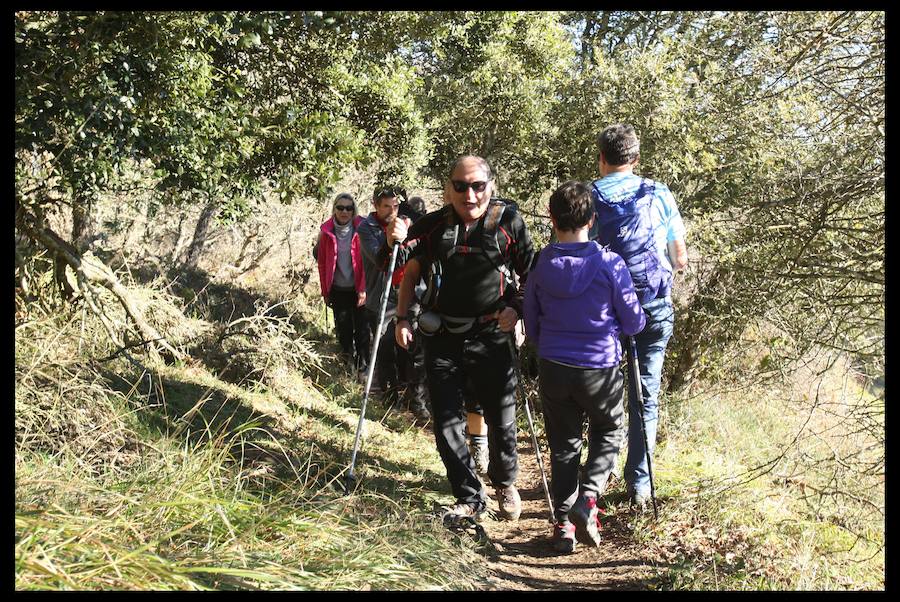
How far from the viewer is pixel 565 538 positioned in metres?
4.72

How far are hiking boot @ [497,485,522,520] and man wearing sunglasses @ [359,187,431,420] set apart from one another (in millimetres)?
2664

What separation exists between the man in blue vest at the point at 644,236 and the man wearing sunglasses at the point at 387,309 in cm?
296

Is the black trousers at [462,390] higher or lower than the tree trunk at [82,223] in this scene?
lower

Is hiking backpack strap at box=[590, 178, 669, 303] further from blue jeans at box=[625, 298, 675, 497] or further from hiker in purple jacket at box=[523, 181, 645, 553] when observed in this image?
hiker in purple jacket at box=[523, 181, 645, 553]

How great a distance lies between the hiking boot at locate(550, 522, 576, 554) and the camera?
471cm

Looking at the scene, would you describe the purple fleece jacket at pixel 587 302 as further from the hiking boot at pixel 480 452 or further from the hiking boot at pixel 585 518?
the hiking boot at pixel 480 452

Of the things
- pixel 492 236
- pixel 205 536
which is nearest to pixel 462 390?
pixel 492 236

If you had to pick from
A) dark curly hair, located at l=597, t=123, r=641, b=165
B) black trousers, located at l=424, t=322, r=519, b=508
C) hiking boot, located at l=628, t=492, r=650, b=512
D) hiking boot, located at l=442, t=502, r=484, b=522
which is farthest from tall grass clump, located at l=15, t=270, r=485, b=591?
dark curly hair, located at l=597, t=123, r=641, b=165

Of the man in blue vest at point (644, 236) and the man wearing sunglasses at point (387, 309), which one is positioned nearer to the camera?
the man in blue vest at point (644, 236)

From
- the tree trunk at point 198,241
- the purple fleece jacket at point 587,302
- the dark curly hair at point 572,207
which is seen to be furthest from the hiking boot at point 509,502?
the tree trunk at point 198,241

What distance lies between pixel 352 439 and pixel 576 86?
13.5ft

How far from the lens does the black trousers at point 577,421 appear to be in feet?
14.7

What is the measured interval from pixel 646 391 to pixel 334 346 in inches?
222
